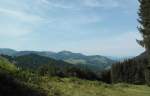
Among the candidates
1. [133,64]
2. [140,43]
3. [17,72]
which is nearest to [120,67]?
[133,64]

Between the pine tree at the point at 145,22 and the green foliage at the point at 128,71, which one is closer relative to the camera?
the pine tree at the point at 145,22

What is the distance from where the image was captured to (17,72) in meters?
17.5

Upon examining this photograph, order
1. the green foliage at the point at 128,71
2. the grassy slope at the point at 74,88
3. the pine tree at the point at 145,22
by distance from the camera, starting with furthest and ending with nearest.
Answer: the green foliage at the point at 128,71, the pine tree at the point at 145,22, the grassy slope at the point at 74,88

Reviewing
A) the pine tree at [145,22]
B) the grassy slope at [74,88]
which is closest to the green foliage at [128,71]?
the pine tree at [145,22]

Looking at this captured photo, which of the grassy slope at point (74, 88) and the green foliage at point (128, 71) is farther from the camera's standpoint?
the green foliage at point (128, 71)

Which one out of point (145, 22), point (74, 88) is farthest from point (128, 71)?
point (74, 88)

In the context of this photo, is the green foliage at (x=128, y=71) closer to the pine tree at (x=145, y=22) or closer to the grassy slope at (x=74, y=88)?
the pine tree at (x=145, y=22)

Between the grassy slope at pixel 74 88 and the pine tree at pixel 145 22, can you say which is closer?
the grassy slope at pixel 74 88

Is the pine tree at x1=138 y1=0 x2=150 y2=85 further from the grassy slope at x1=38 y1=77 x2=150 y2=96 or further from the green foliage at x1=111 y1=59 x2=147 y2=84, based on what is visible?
the green foliage at x1=111 y1=59 x2=147 y2=84

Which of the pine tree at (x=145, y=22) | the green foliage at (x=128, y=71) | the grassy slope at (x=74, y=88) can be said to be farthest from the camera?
the green foliage at (x=128, y=71)

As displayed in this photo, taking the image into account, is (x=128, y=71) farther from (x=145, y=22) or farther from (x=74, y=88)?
(x=74, y=88)

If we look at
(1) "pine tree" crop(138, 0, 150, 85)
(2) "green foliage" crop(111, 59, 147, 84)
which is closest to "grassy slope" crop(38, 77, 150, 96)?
(1) "pine tree" crop(138, 0, 150, 85)

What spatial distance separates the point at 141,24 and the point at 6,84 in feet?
130

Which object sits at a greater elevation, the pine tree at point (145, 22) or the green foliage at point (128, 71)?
the pine tree at point (145, 22)
